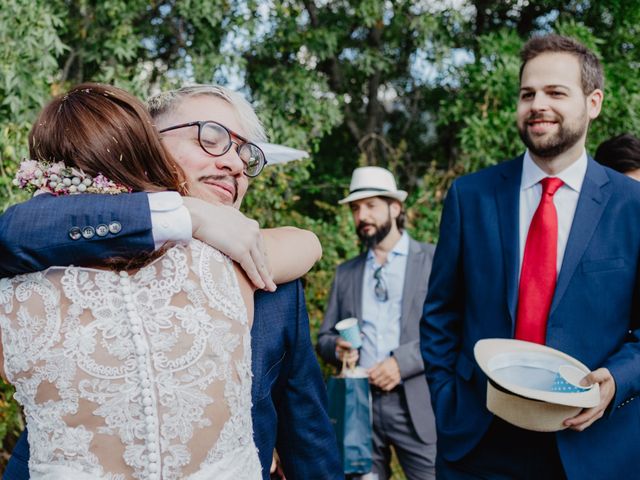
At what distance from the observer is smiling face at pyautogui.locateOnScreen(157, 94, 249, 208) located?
6.64 ft

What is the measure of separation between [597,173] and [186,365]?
208 centimetres

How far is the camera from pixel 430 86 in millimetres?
9641

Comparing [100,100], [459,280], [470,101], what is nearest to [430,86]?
[470,101]

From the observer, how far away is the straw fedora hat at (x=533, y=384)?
2283 millimetres

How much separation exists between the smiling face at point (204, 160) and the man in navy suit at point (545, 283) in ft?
4.14

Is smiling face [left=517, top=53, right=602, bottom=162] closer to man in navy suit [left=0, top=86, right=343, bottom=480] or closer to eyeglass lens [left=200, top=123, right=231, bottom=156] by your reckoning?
man in navy suit [left=0, top=86, right=343, bottom=480]

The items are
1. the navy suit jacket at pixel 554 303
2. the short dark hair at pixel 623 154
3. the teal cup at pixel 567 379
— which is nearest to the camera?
the teal cup at pixel 567 379

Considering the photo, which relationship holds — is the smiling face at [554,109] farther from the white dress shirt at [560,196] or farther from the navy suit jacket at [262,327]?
the navy suit jacket at [262,327]

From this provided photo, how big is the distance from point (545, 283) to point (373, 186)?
2791 millimetres

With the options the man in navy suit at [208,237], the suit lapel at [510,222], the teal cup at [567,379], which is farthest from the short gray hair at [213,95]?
the teal cup at [567,379]

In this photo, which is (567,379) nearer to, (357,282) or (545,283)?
(545,283)

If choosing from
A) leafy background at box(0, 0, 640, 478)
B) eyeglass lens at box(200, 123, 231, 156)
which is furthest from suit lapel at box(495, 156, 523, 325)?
leafy background at box(0, 0, 640, 478)

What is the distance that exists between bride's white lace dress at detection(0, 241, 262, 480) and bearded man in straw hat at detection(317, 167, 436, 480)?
10.0 feet

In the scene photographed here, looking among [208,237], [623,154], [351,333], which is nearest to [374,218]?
[351,333]
